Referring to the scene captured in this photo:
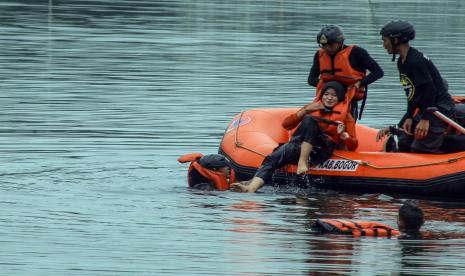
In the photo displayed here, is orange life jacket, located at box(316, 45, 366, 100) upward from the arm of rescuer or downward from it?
upward

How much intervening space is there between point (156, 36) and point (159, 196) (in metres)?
20.8

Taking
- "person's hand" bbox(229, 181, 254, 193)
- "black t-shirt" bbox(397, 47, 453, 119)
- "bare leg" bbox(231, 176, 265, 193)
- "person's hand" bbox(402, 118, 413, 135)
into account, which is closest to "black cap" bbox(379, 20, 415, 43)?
"black t-shirt" bbox(397, 47, 453, 119)

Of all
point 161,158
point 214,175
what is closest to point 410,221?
point 214,175

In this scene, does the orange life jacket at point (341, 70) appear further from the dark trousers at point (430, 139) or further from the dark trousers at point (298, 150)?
the dark trousers at point (430, 139)

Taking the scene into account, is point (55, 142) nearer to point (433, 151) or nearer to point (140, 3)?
point (433, 151)

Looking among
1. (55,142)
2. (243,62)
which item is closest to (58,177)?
(55,142)

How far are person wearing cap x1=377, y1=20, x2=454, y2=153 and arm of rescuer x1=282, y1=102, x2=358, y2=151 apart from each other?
371mm

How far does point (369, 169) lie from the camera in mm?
13711

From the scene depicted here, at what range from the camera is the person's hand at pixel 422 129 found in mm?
13414

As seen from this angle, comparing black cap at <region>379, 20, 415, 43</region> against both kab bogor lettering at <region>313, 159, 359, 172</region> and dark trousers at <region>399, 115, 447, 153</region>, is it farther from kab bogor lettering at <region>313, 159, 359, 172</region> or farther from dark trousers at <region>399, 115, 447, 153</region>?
kab bogor lettering at <region>313, 159, 359, 172</region>

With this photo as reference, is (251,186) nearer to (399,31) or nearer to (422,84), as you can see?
(422,84)

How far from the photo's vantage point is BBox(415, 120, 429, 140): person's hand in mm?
13414

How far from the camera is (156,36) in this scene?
33906 mm

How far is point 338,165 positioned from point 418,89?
109 centimetres
